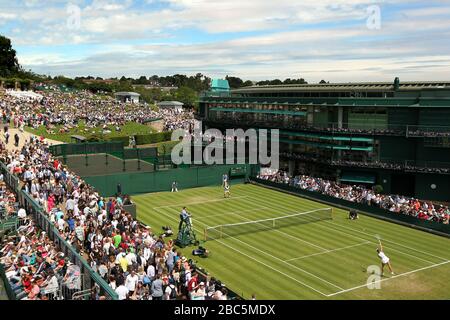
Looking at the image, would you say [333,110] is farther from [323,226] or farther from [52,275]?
[52,275]

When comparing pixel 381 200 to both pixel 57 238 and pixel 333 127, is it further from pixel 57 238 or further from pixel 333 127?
pixel 57 238

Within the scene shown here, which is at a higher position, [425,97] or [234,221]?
[425,97]

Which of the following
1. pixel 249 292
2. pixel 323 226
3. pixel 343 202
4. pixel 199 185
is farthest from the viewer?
pixel 199 185

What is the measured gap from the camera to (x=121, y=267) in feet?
55.2

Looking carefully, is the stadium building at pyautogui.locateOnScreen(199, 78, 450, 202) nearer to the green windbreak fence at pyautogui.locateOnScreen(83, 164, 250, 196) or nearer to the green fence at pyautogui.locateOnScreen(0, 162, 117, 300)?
the green windbreak fence at pyautogui.locateOnScreen(83, 164, 250, 196)

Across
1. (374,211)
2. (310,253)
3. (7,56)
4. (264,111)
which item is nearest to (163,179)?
(374,211)

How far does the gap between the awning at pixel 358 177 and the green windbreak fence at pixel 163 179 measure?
10688 mm

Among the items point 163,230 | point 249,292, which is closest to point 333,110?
point 163,230

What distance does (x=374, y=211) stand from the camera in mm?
35188

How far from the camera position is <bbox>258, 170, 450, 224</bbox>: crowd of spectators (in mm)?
32312

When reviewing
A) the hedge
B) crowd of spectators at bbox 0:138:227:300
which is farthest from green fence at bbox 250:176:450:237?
the hedge

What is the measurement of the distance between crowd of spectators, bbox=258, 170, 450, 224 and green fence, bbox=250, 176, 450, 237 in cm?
33

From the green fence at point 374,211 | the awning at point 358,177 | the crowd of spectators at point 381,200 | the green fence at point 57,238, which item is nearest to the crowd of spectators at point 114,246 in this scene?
the green fence at point 57,238
